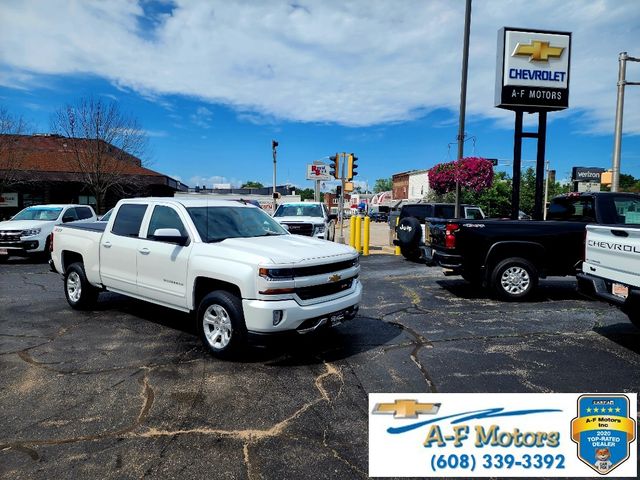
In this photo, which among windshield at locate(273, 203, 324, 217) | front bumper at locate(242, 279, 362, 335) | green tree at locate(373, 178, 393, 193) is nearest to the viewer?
front bumper at locate(242, 279, 362, 335)

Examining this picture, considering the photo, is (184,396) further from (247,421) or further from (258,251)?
(258,251)

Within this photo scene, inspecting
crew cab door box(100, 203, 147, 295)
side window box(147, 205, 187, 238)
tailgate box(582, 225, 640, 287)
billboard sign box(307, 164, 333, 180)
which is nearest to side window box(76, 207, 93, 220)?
billboard sign box(307, 164, 333, 180)

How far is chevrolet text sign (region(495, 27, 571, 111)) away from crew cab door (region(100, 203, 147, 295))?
381 inches

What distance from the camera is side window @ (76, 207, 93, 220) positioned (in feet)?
51.1

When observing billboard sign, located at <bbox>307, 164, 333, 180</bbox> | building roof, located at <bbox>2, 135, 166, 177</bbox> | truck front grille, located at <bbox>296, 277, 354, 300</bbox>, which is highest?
building roof, located at <bbox>2, 135, 166, 177</bbox>

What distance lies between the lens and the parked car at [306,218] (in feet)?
44.2

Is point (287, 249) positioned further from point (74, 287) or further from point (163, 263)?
point (74, 287)

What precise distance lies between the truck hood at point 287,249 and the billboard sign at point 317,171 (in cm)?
1498

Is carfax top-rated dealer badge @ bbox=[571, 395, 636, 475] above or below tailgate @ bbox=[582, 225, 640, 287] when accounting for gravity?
below

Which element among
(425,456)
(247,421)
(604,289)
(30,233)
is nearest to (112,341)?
(247,421)

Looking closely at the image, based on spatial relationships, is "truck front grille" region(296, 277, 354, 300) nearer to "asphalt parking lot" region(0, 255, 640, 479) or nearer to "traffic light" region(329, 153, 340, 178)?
"asphalt parking lot" region(0, 255, 640, 479)

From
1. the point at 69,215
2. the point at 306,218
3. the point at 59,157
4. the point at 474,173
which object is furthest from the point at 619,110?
the point at 59,157

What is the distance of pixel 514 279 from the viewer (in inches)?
309

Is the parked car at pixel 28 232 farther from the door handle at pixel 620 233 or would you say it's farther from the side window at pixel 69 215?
the door handle at pixel 620 233
